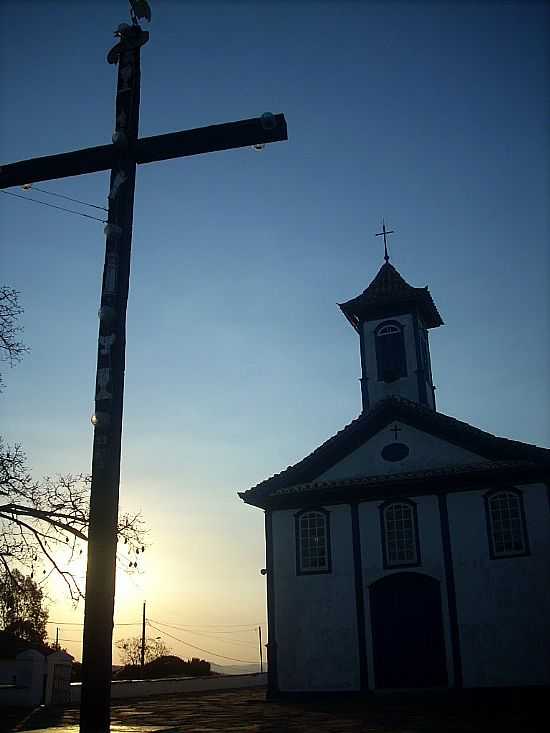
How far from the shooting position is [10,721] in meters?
14.8

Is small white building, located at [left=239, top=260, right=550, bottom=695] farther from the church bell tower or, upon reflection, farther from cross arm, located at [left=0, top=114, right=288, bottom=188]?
cross arm, located at [left=0, top=114, right=288, bottom=188]

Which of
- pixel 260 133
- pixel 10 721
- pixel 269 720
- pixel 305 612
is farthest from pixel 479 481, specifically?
pixel 260 133

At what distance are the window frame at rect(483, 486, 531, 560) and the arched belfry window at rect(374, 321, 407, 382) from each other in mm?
6424

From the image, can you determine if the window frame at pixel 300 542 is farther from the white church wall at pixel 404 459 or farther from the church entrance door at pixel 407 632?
the church entrance door at pixel 407 632

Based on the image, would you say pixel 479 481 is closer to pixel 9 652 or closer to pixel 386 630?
pixel 386 630

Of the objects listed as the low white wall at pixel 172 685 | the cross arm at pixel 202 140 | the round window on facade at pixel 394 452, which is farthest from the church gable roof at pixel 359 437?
the cross arm at pixel 202 140

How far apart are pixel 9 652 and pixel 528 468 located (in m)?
18.1

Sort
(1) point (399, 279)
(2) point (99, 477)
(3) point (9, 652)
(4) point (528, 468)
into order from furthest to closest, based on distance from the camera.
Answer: (1) point (399, 279) → (3) point (9, 652) → (4) point (528, 468) → (2) point (99, 477)

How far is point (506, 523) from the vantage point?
830 inches

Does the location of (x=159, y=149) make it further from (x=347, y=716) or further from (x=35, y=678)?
(x=35, y=678)

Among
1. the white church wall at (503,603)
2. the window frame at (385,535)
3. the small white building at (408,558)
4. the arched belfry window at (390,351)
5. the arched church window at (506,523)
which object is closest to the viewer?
the white church wall at (503,603)

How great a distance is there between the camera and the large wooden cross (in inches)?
235

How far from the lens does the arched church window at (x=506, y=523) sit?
2077cm

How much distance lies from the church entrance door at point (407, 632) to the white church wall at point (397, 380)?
6887mm
